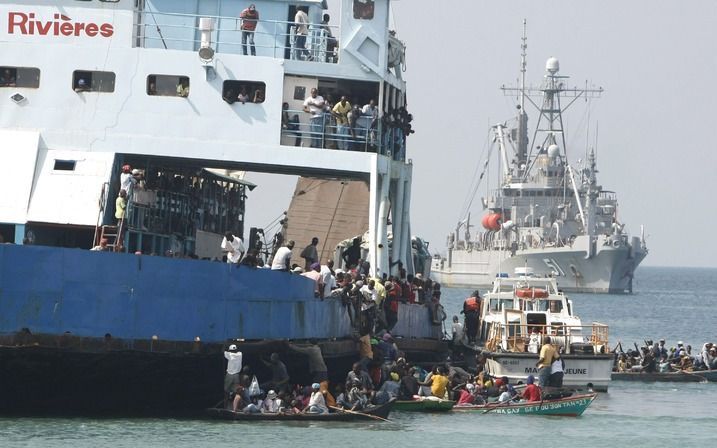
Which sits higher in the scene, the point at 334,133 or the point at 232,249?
the point at 334,133

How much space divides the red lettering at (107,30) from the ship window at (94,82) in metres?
0.79

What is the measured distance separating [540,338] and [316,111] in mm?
8922

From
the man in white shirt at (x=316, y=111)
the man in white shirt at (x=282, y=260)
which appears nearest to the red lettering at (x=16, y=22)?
the man in white shirt at (x=316, y=111)

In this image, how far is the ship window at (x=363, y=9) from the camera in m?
28.5

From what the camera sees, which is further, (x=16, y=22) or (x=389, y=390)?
(x=16, y=22)

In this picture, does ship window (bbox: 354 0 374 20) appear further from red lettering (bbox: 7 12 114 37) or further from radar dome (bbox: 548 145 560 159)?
radar dome (bbox: 548 145 560 159)

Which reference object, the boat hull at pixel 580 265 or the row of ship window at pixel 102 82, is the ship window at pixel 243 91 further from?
the boat hull at pixel 580 265

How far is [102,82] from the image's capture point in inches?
1033

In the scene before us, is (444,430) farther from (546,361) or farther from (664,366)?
(664,366)

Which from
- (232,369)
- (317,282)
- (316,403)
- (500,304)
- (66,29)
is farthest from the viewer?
(500,304)

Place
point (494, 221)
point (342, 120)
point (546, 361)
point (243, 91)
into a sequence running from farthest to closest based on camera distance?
point (494, 221), point (546, 361), point (342, 120), point (243, 91)

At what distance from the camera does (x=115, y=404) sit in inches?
883

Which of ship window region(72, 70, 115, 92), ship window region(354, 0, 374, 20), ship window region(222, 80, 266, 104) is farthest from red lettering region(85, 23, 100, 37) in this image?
ship window region(354, 0, 374, 20)

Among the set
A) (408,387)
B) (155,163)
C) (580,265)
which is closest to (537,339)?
(408,387)
